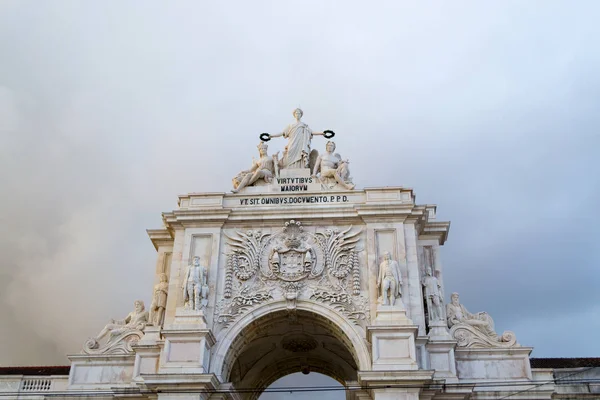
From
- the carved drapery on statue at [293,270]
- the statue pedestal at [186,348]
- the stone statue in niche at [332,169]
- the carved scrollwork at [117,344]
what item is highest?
the stone statue in niche at [332,169]

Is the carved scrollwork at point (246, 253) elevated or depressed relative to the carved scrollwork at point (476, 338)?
elevated

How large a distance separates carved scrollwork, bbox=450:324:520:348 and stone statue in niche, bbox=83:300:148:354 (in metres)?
10.4

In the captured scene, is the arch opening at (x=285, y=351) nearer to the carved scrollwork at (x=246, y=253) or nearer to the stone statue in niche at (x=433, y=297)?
the carved scrollwork at (x=246, y=253)

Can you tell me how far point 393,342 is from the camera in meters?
19.9

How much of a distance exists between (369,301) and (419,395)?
3357mm

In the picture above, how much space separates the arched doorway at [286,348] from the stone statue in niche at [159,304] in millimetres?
2663

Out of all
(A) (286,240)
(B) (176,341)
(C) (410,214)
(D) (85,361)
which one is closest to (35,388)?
(D) (85,361)

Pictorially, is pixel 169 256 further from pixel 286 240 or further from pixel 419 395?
pixel 419 395

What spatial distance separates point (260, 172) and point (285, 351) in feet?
22.1

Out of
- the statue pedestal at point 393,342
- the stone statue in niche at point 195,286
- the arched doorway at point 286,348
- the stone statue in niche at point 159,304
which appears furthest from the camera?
the stone statue in niche at point 159,304

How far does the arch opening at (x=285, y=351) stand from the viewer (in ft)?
71.1

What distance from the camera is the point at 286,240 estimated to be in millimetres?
22547

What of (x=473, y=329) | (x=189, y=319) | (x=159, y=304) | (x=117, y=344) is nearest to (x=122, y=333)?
(x=117, y=344)

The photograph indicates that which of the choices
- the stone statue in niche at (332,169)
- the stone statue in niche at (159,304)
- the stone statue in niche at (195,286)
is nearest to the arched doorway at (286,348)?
the stone statue in niche at (195,286)
